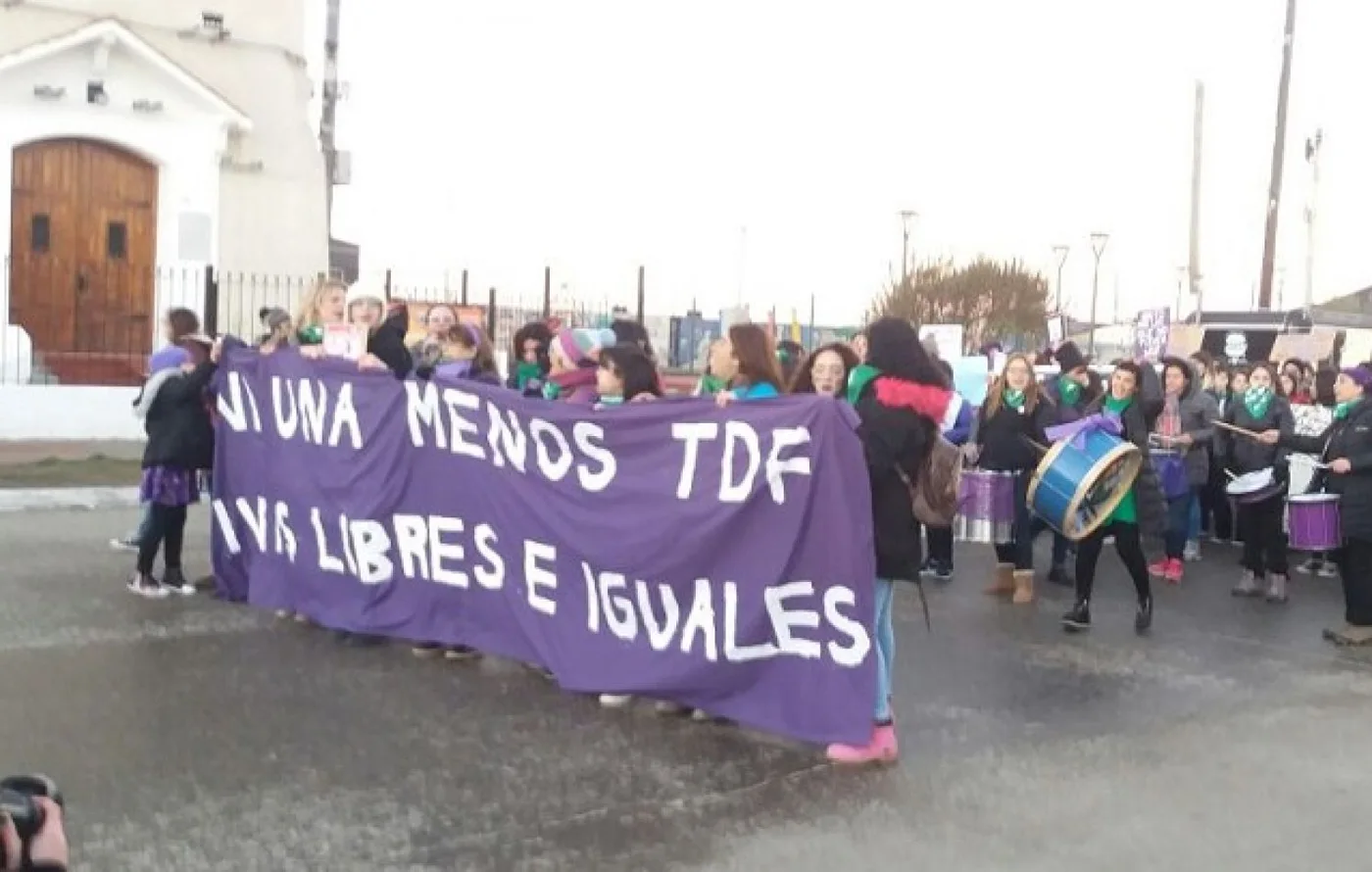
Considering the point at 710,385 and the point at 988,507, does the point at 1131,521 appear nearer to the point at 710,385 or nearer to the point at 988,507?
the point at 988,507

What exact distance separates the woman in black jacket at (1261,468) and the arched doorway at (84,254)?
1522 centimetres

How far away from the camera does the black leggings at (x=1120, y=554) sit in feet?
30.1

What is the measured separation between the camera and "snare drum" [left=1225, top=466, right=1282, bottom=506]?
10.7 metres

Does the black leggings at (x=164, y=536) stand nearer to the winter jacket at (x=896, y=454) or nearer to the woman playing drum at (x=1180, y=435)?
the winter jacket at (x=896, y=454)

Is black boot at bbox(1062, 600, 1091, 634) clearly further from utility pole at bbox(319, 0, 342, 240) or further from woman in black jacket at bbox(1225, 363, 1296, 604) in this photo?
utility pole at bbox(319, 0, 342, 240)

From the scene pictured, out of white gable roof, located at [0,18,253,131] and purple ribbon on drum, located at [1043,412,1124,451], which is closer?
purple ribbon on drum, located at [1043,412,1124,451]

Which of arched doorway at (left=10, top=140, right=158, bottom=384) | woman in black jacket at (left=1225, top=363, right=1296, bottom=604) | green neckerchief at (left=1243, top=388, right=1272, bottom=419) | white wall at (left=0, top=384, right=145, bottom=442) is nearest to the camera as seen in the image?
woman in black jacket at (left=1225, top=363, right=1296, bottom=604)

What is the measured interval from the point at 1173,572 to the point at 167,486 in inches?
299

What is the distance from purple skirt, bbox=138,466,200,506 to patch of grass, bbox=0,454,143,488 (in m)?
6.39

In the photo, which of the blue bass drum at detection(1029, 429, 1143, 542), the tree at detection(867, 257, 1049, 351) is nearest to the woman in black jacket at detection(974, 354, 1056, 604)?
the blue bass drum at detection(1029, 429, 1143, 542)

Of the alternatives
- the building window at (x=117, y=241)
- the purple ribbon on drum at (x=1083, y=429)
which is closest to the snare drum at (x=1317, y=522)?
the purple ribbon on drum at (x=1083, y=429)

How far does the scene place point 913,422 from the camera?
621cm

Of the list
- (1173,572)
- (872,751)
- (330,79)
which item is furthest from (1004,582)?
(330,79)

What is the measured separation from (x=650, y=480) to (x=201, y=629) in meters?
3.16
